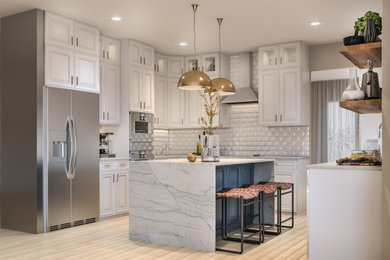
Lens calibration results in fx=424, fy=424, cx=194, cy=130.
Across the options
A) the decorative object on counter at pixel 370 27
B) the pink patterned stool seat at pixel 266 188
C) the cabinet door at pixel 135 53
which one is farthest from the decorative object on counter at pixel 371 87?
the cabinet door at pixel 135 53

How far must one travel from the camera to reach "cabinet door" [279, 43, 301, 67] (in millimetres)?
6948

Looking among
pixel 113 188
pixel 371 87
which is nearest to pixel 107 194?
A: pixel 113 188

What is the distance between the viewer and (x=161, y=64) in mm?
8039

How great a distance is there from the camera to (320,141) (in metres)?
9.34

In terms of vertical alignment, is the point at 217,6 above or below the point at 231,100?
above

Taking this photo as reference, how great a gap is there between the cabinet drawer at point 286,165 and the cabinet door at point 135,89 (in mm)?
2435

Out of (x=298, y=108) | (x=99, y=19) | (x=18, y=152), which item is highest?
(x=99, y=19)

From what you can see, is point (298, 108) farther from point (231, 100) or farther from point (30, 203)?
point (30, 203)

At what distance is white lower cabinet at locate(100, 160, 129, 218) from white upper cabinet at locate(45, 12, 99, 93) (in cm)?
117

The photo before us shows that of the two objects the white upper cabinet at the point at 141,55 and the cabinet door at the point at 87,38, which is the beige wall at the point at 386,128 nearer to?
the cabinet door at the point at 87,38

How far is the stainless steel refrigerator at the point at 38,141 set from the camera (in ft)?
17.3

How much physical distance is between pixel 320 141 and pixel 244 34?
12.6ft

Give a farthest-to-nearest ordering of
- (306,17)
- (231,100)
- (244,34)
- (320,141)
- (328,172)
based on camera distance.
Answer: (320,141), (231,100), (244,34), (306,17), (328,172)

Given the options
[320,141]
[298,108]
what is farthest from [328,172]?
[320,141]
